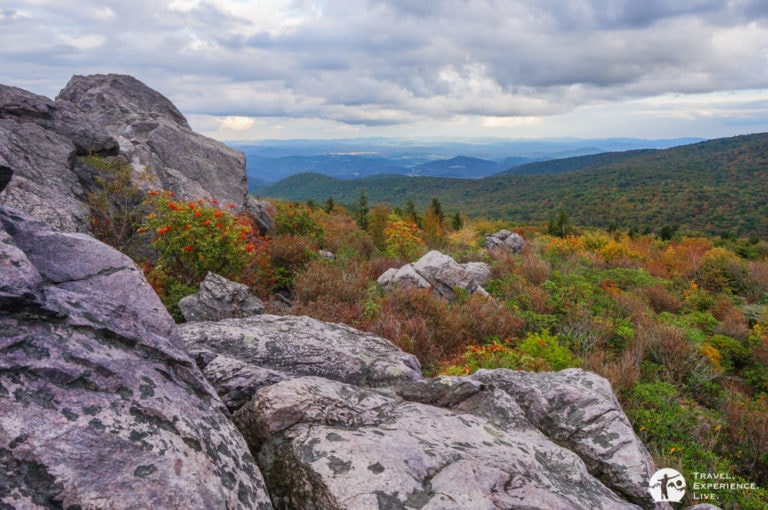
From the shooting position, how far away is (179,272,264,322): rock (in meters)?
6.11

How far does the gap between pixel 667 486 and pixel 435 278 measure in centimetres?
637

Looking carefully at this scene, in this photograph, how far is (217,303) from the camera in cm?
634

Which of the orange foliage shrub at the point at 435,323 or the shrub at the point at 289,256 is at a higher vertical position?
the shrub at the point at 289,256

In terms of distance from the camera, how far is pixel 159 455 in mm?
2172

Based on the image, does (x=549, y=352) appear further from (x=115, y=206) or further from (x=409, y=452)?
(x=115, y=206)

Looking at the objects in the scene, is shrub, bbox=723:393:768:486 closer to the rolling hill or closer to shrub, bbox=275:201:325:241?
shrub, bbox=275:201:325:241

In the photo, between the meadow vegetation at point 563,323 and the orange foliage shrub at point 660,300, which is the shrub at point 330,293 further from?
the orange foliage shrub at point 660,300

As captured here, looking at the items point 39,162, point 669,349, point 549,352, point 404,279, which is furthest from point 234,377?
point 39,162

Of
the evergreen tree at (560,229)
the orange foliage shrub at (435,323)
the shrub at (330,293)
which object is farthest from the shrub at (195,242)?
the evergreen tree at (560,229)

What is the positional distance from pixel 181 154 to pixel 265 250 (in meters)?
6.40

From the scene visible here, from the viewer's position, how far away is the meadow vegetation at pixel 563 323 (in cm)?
516

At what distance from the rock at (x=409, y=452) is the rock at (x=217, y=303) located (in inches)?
122

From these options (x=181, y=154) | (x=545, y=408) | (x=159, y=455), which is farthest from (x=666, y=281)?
(x=181, y=154)

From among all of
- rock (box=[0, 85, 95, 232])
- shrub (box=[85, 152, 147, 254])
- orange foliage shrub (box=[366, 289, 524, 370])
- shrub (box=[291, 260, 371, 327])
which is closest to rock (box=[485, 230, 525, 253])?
orange foliage shrub (box=[366, 289, 524, 370])
